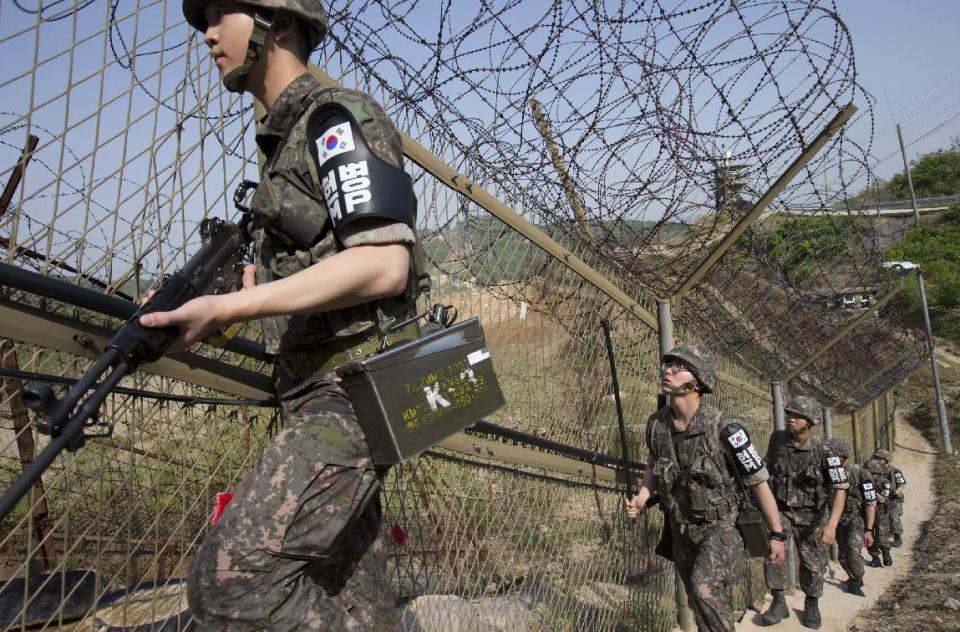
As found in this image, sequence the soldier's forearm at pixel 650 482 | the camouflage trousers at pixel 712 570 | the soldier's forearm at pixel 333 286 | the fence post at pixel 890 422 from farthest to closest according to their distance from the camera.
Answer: the fence post at pixel 890 422 < the soldier's forearm at pixel 650 482 < the camouflage trousers at pixel 712 570 < the soldier's forearm at pixel 333 286

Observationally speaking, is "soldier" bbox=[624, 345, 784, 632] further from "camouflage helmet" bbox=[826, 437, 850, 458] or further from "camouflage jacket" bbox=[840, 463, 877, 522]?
"camouflage jacket" bbox=[840, 463, 877, 522]

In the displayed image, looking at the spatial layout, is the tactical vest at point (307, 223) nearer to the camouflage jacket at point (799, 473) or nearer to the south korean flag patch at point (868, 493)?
the camouflage jacket at point (799, 473)

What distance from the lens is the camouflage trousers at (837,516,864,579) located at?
28.1ft

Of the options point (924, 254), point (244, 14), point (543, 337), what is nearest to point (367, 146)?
point (244, 14)

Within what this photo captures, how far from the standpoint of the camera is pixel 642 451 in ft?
16.4

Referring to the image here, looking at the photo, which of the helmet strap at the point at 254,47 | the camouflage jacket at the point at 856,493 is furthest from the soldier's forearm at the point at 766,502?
the camouflage jacket at the point at 856,493

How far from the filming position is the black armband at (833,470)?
276 inches

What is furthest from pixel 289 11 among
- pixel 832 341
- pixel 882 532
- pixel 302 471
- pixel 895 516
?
pixel 895 516

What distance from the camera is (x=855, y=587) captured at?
27.8 ft

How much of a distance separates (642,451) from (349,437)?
12.2 ft

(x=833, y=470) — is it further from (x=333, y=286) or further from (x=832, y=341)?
(x=333, y=286)

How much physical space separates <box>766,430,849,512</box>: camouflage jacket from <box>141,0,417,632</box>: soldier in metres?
6.10

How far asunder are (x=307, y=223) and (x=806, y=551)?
21.9ft

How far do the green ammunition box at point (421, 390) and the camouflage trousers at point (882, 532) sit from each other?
1018 cm
